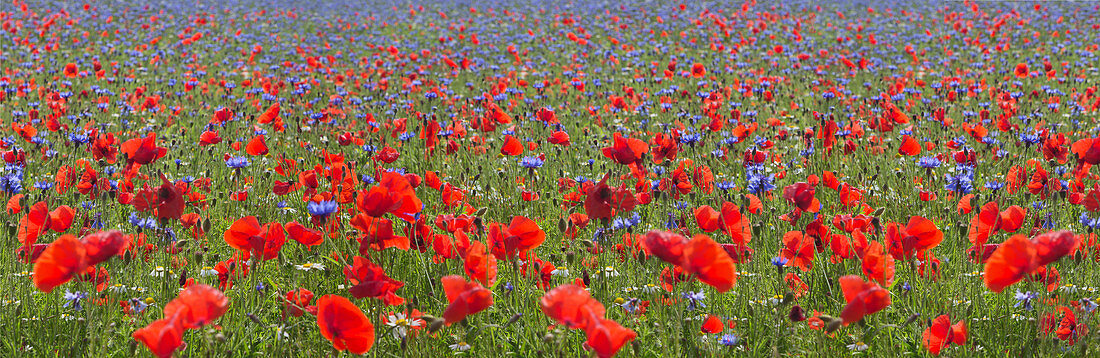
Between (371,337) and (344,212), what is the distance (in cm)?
189

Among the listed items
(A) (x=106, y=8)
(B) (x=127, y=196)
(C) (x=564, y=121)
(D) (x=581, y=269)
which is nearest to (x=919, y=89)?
(C) (x=564, y=121)

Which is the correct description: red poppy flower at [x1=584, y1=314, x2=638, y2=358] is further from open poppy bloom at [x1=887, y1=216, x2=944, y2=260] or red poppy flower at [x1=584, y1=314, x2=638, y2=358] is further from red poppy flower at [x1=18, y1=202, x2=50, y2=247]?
red poppy flower at [x1=18, y1=202, x2=50, y2=247]

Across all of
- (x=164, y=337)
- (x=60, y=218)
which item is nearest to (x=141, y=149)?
(x=60, y=218)

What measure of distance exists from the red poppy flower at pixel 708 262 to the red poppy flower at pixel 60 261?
106 cm

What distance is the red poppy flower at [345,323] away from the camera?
1.55 meters

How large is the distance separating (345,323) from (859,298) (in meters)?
0.96

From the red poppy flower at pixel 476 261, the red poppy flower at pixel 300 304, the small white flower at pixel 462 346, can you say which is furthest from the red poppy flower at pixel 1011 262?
the red poppy flower at pixel 300 304

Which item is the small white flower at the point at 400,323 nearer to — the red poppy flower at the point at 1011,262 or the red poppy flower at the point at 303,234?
the red poppy flower at the point at 303,234

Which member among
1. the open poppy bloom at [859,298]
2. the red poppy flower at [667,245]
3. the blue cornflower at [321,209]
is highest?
the red poppy flower at [667,245]

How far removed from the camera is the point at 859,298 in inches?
56.2

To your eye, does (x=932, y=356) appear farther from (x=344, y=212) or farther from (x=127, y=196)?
(x=127, y=196)

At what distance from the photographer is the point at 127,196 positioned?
109 inches

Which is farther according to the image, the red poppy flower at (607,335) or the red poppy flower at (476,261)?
the red poppy flower at (476,261)

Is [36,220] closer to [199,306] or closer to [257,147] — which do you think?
[257,147]
